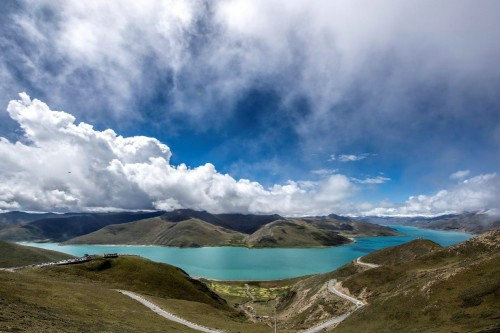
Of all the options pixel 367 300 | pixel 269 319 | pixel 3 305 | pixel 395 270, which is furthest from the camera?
pixel 269 319

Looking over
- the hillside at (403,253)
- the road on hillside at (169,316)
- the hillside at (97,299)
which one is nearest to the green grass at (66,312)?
the hillside at (97,299)

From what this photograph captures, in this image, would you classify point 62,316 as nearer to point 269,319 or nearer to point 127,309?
point 127,309

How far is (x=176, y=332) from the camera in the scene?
55.3 metres

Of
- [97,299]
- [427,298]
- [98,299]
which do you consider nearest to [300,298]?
[427,298]

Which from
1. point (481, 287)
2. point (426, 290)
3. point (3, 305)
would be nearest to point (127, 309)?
point (3, 305)

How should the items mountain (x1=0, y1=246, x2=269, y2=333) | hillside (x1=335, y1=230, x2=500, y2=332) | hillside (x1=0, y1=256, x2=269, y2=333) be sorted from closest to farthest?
1. mountain (x1=0, y1=246, x2=269, y2=333)
2. hillside (x1=0, y1=256, x2=269, y2=333)
3. hillside (x1=335, y1=230, x2=500, y2=332)

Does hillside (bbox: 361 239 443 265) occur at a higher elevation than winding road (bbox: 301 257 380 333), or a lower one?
higher

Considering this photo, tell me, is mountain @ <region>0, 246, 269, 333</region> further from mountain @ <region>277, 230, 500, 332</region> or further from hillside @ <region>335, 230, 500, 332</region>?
hillside @ <region>335, 230, 500, 332</region>

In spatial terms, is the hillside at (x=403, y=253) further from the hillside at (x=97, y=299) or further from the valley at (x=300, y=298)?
the hillside at (x=97, y=299)

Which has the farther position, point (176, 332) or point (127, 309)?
point (127, 309)

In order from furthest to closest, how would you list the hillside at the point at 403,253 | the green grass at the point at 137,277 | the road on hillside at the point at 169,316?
1. the hillside at the point at 403,253
2. the green grass at the point at 137,277
3. the road on hillside at the point at 169,316

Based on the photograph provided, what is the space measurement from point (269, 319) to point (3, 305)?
94.9 metres

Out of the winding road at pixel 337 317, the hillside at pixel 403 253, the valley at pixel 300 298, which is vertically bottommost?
the winding road at pixel 337 317

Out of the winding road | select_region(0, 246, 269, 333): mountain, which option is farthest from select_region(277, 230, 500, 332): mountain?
select_region(0, 246, 269, 333): mountain
